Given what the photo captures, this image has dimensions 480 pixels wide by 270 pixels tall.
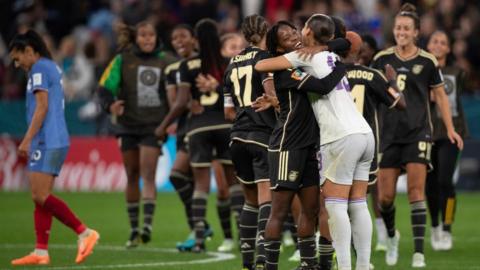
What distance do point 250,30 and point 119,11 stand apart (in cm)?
1690

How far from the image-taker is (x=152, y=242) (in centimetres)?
1562

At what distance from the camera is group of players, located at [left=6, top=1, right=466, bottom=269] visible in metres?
10.2

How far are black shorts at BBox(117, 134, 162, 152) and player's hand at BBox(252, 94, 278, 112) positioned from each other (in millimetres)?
4236

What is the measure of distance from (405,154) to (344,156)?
9.79 feet

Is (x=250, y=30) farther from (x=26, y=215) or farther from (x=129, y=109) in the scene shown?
(x=26, y=215)

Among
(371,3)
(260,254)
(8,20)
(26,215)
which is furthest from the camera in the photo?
(8,20)

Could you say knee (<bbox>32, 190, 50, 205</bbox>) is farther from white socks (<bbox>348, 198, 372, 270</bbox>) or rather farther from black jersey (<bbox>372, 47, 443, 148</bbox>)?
white socks (<bbox>348, 198, 372, 270</bbox>)

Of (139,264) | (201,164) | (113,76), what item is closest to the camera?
(139,264)

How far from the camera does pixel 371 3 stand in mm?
27344

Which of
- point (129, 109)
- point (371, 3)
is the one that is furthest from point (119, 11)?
point (129, 109)

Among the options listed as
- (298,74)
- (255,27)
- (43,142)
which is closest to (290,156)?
(298,74)

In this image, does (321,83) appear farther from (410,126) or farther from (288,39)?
(410,126)

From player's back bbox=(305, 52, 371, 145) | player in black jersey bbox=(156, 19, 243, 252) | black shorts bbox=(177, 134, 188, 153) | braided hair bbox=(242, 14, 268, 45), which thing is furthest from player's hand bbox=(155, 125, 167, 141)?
player's back bbox=(305, 52, 371, 145)

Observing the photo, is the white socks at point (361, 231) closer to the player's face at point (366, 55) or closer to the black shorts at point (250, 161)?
the black shorts at point (250, 161)
